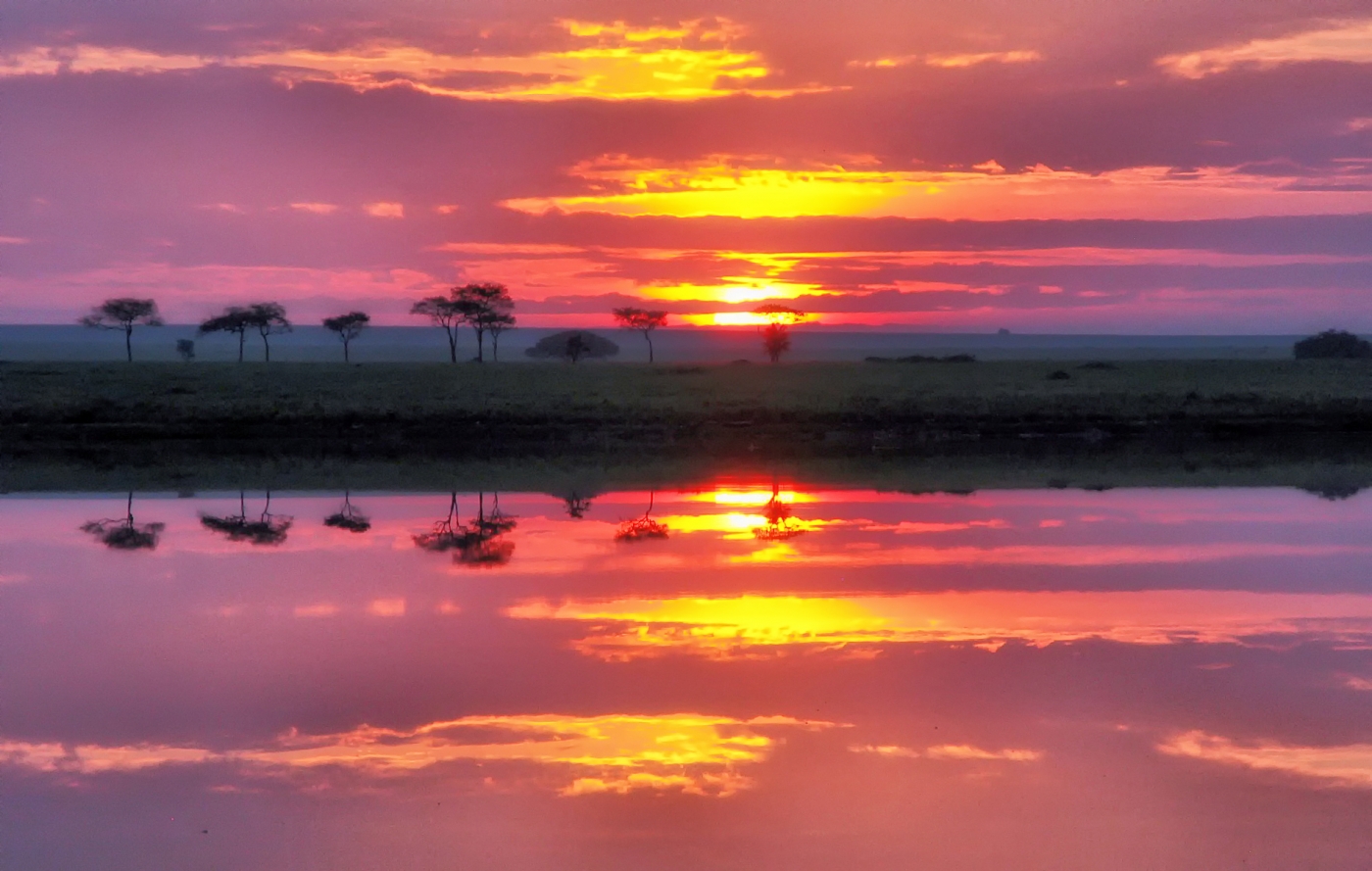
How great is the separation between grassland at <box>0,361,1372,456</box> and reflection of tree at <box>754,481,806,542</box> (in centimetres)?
1046

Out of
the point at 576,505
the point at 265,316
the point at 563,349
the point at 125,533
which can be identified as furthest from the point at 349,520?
the point at 563,349

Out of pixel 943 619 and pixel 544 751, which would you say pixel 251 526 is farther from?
pixel 544 751

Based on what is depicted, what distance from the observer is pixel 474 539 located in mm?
16641

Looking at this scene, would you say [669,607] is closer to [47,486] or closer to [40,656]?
[40,656]

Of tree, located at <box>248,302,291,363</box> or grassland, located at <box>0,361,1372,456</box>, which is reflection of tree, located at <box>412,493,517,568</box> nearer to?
grassland, located at <box>0,361,1372,456</box>

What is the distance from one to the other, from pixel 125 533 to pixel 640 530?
6849 millimetres

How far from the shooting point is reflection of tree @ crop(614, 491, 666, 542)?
55.3 feet

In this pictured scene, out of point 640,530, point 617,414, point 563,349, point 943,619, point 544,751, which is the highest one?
point 563,349

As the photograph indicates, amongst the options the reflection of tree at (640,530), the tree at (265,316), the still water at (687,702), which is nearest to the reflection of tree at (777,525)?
the still water at (687,702)

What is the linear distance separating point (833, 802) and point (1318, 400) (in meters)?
36.3

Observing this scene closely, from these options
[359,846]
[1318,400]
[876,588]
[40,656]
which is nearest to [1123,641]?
[876,588]

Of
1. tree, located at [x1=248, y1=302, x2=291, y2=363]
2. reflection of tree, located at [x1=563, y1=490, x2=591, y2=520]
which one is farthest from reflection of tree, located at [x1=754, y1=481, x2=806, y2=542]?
tree, located at [x1=248, y1=302, x2=291, y2=363]

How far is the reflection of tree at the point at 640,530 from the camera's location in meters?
16.8

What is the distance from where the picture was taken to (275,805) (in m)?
7.46
